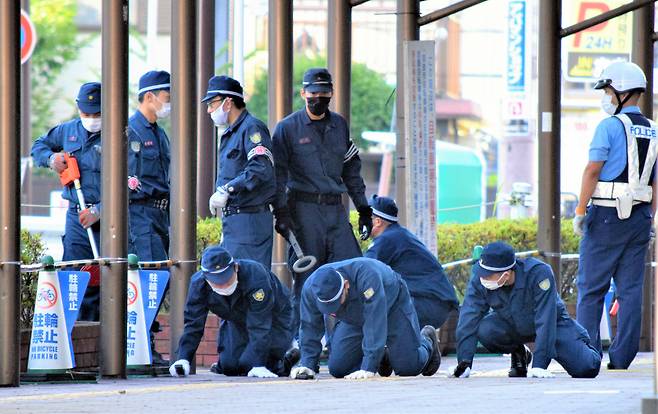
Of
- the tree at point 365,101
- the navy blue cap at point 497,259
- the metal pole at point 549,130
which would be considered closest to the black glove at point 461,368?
the navy blue cap at point 497,259

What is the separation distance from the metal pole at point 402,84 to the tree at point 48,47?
38435mm

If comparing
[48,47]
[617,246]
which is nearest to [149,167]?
[617,246]

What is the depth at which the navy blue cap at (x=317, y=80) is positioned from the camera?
13.3 meters

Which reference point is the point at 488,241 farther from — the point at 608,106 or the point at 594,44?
the point at 594,44

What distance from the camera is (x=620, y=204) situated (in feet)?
41.5

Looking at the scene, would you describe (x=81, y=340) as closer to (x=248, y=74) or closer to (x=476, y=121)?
(x=248, y=74)

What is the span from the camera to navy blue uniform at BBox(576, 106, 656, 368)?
41.5 feet

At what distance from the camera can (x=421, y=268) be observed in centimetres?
1384

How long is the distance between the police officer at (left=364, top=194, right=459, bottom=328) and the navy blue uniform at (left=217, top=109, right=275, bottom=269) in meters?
1.03

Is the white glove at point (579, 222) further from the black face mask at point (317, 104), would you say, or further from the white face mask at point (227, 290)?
the white face mask at point (227, 290)

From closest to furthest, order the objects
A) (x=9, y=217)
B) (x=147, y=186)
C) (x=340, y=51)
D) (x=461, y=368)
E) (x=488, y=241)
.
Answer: (x=9, y=217), (x=461, y=368), (x=147, y=186), (x=340, y=51), (x=488, y=241)

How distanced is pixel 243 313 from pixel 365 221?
1647 mm

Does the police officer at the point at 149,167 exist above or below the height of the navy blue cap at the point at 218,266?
above

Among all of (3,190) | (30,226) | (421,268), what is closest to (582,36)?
(30,226)
